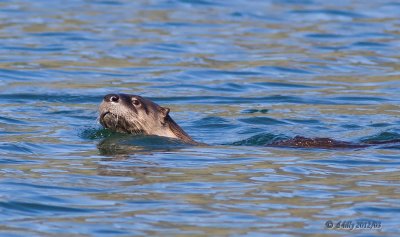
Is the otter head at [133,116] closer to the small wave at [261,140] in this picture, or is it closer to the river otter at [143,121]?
the river otter at [143,121]

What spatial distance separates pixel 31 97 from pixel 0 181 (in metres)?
5.45

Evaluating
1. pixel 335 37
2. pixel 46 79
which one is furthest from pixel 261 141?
pixel 335 37

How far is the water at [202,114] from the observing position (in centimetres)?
775

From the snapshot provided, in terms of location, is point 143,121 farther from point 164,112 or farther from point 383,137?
point 383,137

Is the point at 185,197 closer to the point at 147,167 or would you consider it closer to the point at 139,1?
the point at 147,167

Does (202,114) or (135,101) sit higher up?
(135,101)

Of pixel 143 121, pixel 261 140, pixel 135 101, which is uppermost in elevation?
pixel 135 101

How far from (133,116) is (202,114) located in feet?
8.16

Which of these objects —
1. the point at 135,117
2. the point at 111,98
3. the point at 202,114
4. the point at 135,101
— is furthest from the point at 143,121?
the point at 202,114

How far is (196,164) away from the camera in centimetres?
973

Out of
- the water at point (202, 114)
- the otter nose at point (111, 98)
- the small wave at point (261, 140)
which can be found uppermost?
the otter nose at point (111, 98)

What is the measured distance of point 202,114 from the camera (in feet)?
43.7

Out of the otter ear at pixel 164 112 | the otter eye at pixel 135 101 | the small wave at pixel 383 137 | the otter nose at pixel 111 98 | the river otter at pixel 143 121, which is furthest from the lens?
the small wave at pixel 383 137

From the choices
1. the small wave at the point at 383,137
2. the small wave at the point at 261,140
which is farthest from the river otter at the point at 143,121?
the small wave at the point at 383,137
